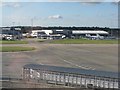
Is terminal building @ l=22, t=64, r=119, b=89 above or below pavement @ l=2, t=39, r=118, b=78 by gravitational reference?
above

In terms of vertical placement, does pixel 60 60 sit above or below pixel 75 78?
below

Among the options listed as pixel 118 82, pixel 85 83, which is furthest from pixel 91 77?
pixel 118 82

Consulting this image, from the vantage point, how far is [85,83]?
18172mm

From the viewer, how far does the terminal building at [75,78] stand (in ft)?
57.9

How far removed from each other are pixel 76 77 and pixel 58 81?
4.51 ft

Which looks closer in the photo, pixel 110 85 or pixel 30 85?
pixel 110 85

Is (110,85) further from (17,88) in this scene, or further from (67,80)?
(17,88)

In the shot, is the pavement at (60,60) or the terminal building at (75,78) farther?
the pavement at (60,60)

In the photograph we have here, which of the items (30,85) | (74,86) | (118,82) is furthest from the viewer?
(30,85)

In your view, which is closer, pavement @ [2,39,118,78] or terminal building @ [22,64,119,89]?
terminal building @ [22,64,119,89]

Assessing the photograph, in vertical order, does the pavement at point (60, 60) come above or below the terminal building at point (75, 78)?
below

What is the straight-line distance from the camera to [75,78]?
18906 mm

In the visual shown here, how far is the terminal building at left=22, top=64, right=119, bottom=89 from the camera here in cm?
1766

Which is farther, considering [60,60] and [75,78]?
[60,60]
